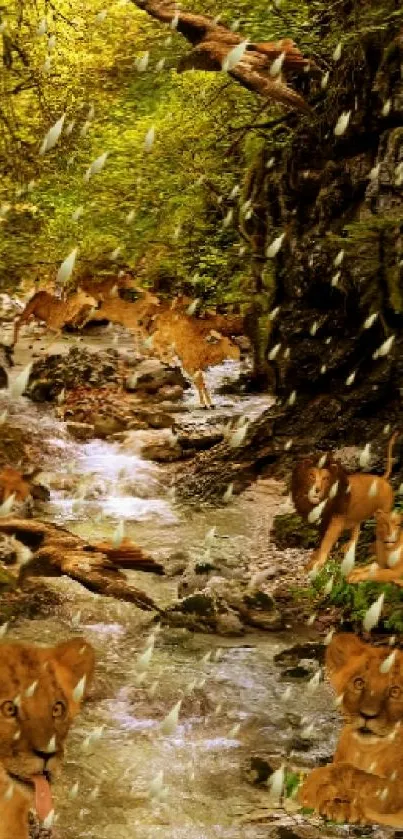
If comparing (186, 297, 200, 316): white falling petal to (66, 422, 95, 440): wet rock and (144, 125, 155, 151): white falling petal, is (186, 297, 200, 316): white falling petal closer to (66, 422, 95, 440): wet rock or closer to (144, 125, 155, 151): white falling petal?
(144, 125, 155, 151): white falling petal

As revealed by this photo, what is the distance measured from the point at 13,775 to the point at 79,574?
9.23 feet

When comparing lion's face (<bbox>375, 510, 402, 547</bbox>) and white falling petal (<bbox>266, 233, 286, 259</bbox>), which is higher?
white falling petal (<bbox>266, 233, 286, 259</bbox>)

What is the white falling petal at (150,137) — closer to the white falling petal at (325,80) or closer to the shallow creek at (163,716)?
the white falling petal at (325,80)

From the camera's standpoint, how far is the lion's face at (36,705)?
7.85 ft

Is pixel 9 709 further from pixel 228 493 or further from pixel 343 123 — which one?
pixel 343 123

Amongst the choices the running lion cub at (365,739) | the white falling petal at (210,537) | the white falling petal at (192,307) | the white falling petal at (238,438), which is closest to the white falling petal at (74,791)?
the running lion cub at (365,739)

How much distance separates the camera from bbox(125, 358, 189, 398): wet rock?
1772 centimetres

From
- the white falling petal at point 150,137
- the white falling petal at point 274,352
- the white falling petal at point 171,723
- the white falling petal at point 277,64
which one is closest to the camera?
the white falling petal at point 171,723

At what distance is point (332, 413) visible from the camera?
11430 mm

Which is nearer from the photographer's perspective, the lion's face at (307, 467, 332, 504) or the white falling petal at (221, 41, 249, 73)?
the white falling petal at (221, 41, 249, 73)

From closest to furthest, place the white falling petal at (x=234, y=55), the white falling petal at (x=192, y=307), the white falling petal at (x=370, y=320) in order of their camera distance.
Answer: the white falling petal at (x=234, y=55)
the white falling petal at (x=370, y=320)
the white falling petal at (x=192, y=307)

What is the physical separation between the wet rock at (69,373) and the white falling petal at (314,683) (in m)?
10.9

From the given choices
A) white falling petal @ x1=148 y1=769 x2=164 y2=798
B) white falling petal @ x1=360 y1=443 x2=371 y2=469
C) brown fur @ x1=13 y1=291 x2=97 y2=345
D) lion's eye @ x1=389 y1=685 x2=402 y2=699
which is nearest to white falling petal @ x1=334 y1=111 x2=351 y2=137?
white falling petal @ x1=360 y1=443 x2=371 y2=469

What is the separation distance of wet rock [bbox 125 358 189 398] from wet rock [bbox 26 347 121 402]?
0.35 metres
